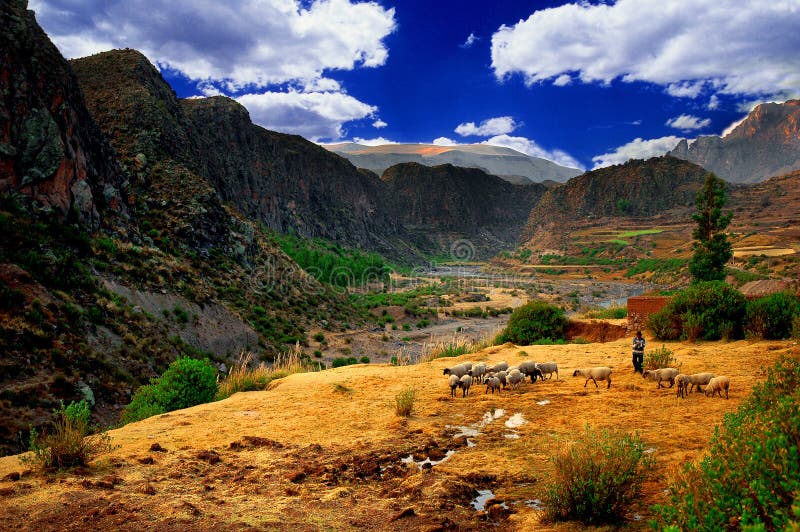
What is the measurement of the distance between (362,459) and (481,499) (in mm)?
2192

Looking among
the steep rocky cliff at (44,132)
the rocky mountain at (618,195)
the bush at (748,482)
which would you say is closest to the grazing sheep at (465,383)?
the bush at (748,482)

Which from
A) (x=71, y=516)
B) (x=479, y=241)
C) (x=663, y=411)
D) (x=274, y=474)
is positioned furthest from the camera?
(x=479, y=241)

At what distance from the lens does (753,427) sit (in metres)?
4.14

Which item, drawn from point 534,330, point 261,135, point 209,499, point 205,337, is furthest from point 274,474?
point 261,135

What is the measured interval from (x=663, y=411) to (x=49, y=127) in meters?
32.2

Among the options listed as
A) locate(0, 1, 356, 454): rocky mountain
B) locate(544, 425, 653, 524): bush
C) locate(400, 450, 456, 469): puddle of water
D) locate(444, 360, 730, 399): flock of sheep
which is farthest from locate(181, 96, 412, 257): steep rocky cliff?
locate(544, 425, 653, 524): bush

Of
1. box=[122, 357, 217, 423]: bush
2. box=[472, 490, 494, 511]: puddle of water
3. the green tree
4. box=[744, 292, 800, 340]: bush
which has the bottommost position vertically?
box=[122, 357, 217, 423]: bush

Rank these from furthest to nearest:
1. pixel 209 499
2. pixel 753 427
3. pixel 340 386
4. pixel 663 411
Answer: pixel 340 386, pixel 663 411, pixel 209 499, pixel 753 427

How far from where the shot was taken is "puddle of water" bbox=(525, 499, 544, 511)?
520 cm

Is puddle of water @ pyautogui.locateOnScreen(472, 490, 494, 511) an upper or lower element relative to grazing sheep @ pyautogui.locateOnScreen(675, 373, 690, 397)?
lower

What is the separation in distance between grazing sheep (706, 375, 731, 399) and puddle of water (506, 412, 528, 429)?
371cm

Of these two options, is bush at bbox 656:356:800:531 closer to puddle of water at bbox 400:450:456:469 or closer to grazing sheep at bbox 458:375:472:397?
puddle of water at bbox 400:450:456:469

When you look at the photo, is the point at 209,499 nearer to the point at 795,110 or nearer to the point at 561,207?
the point at 561,207

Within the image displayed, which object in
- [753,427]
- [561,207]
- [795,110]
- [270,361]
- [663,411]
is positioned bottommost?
[270,361]
